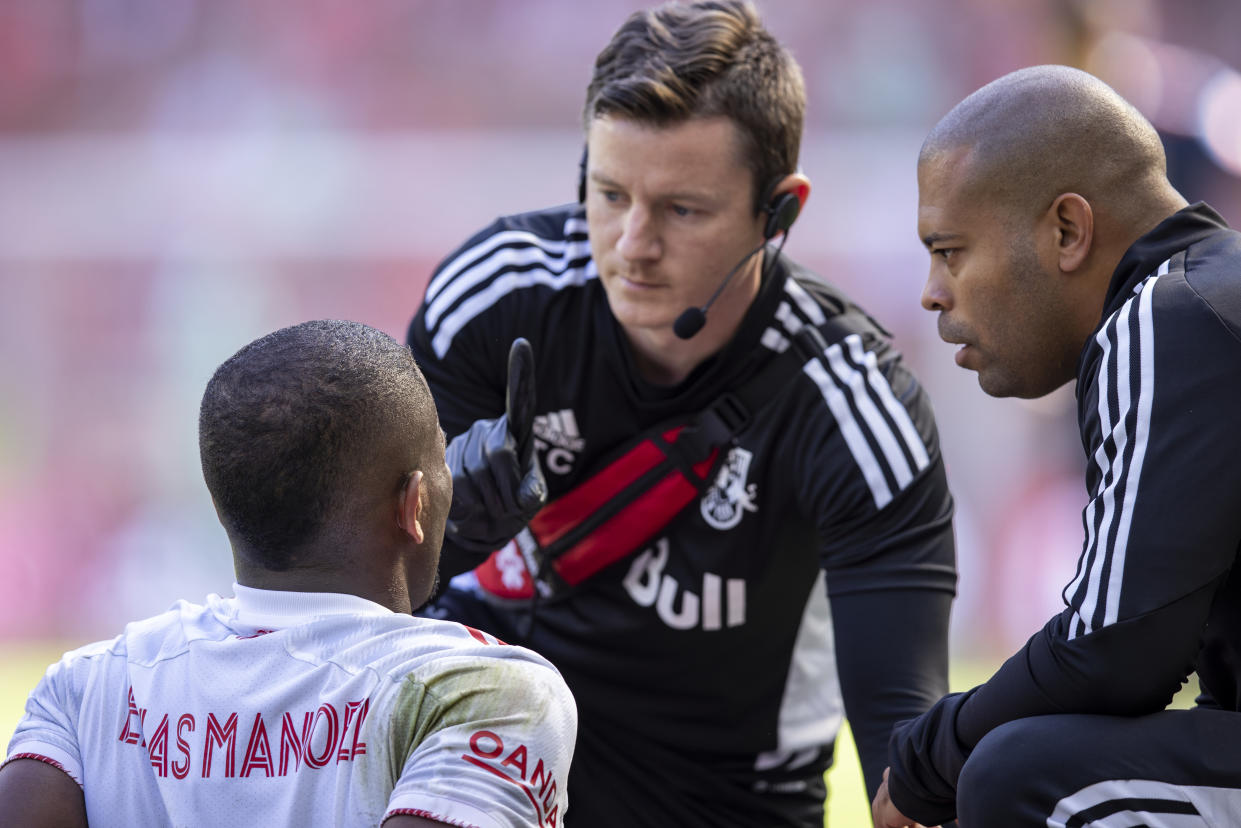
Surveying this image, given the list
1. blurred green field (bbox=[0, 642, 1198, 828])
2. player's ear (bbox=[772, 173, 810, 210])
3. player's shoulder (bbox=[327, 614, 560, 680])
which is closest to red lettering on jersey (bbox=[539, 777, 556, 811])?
player's shoulder (bbox=[327, 614, 560, 680])

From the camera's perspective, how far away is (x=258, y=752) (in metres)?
1.43

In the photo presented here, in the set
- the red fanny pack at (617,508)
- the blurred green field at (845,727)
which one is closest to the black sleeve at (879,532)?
the red fanny pack at (617,508)

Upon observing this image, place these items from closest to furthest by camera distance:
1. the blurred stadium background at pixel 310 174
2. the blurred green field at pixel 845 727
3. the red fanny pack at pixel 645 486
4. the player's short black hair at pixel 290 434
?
1. the player's short black hair at pixel 290 434
2. the red fanny pack at pixel 645 486
3. the blurred green field at pixel 845 727
4. the blurred stadium background at pixel 310 174

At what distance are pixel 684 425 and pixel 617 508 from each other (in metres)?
0.20

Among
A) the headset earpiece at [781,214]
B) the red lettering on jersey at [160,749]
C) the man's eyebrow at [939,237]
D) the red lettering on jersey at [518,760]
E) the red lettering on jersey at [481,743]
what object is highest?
the headset earpiece at [781,214]

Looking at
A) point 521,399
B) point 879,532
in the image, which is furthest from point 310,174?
point 879,532

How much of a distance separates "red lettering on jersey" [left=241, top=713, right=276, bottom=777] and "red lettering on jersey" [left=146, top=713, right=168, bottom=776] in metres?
0.10

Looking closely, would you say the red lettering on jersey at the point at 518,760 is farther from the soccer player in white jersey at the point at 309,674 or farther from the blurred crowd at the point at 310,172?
the blurred crowd at the point at 310,172

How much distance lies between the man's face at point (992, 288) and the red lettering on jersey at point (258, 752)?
102cm

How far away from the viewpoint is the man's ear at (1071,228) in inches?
A: 71.4

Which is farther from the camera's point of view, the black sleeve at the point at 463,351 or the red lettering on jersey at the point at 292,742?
the black sleeve at the point at 463,351

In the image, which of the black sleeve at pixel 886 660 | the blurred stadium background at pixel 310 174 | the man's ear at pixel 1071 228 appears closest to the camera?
the man's ear at pixel 1071 228

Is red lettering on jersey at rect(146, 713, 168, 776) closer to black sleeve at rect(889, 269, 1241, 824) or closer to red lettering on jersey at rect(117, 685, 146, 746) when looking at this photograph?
red lettering on jersey at rect(117, 685, 146, 746)

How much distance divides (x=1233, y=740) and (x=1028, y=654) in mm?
238
